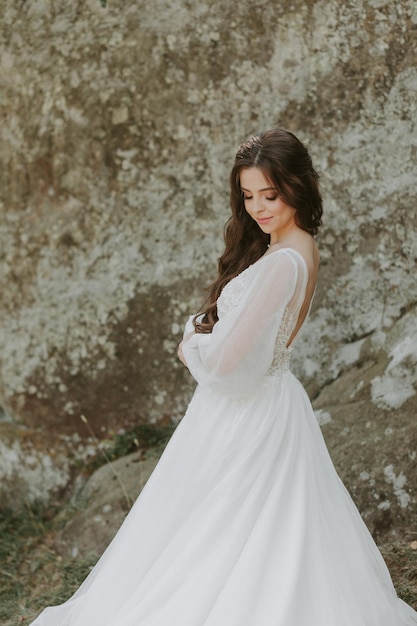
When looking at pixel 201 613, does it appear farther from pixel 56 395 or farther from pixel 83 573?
pixel 56 395

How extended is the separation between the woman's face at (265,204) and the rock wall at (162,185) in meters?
1.50

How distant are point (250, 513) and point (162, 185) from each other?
99.2 inches

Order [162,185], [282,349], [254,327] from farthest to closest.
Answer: [162,185]
[282,349]
[254,327]

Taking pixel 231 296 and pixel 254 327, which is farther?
pixel 231 296

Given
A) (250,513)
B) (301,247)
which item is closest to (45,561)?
(250,513)

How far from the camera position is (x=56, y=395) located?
199 inches

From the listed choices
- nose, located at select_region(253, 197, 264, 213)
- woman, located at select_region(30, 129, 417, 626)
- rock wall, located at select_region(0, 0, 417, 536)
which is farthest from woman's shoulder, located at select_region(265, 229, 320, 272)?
rock wall, located at select_region(0, 0, 417, 536)

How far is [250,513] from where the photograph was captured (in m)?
2.92

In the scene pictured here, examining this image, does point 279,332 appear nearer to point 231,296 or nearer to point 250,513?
point 231,296

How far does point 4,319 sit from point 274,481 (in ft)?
8.96

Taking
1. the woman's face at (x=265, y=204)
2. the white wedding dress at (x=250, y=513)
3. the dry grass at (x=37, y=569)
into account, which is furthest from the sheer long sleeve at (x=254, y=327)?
the dry grass at (x=37, y=569)

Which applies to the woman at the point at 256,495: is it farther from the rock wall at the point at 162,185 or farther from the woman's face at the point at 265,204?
the rock wall at the point at 162,185

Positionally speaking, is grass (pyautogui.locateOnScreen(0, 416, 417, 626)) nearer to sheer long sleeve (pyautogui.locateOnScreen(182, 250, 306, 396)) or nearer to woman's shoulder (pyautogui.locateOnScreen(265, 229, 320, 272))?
sheer long sleeve (pyautogui.locateOnScreen(182, 250, 306, 396))

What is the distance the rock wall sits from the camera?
15.0 feet
